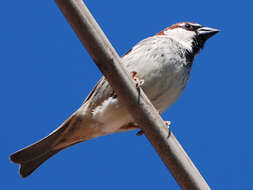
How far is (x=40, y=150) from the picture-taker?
3.40 meters

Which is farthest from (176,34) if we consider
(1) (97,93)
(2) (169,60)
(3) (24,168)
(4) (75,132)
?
(3) (24,168)

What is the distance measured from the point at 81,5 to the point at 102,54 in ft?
0.84

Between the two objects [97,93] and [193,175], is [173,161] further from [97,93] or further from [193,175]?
[97,93]

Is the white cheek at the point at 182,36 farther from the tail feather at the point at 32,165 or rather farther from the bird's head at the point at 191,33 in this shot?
the tail feather at the point at 32,165

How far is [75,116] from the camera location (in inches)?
133

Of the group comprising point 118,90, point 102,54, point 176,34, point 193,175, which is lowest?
point 193,175

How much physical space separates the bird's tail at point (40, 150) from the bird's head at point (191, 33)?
45.8 inches

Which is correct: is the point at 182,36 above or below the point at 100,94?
above

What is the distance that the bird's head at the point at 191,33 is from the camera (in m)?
3.75

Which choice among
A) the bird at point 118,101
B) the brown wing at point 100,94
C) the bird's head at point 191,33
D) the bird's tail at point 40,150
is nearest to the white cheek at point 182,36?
the bird's head at point 191,33

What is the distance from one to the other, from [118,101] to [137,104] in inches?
39.9

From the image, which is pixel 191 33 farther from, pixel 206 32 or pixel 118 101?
pixel 118 101

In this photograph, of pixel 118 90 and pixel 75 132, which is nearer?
pixel 118 90

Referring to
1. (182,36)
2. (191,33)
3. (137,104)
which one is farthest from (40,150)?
(191,33)
